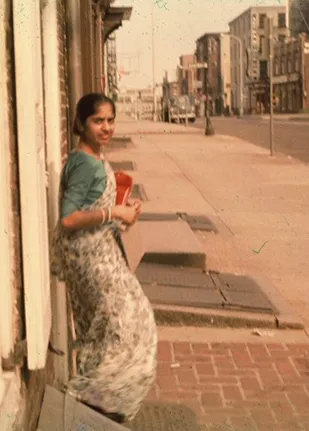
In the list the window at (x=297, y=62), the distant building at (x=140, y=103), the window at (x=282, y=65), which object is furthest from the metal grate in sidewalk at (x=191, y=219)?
the window at (x=282, y=65)

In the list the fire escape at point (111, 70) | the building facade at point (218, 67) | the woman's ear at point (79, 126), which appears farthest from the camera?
the building facade at point (218, 67)

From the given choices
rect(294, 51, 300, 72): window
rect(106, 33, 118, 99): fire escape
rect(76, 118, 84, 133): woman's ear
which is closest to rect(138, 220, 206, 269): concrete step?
rect(76, 118, 84, 133): woman's ear

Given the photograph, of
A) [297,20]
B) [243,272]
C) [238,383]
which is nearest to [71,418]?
[238,383]

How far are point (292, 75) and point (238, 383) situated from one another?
110373 mm

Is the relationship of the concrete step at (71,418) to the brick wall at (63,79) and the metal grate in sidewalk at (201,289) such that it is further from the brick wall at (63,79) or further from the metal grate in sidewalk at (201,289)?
the metal grate in sidewalk at (201,289)

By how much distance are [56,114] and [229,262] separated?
565 cm

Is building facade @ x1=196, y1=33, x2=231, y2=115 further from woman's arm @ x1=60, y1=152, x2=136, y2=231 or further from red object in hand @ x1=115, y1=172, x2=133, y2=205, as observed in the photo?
woman's arm @ x1=60, y1=152, x2=136, y2=231

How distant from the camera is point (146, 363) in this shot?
4242mm

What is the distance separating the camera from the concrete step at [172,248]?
346 inches

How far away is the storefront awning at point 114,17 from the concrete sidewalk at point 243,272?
3.52 metres

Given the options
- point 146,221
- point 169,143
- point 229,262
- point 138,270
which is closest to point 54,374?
point 138,270

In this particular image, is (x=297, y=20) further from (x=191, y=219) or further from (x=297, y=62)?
(x=191, y=219)

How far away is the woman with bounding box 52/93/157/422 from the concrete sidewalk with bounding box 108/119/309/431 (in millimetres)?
910

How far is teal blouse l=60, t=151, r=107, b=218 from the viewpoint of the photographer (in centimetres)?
407
